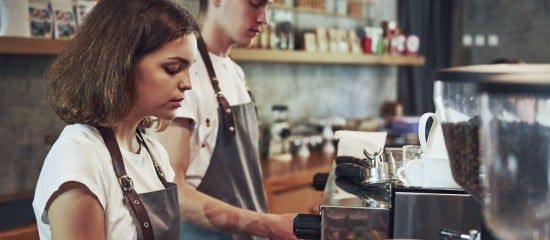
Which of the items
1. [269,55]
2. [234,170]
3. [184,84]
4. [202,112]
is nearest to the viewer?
[184,84]

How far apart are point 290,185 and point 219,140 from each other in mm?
1535

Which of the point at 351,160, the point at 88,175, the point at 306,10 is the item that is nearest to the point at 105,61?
the point at 88,175

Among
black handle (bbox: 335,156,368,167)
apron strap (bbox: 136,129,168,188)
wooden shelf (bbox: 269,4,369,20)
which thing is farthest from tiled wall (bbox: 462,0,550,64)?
apron strap (bbox: 136,129,168,188)

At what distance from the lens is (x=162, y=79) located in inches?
46.3

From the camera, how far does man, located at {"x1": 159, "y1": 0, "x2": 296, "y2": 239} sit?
59.9 inches

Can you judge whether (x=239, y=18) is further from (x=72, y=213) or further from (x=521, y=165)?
(x=521, y=165)

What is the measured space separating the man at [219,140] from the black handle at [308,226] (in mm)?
375

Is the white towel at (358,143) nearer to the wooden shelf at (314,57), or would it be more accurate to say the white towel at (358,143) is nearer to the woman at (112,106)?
the woman at (112,106)

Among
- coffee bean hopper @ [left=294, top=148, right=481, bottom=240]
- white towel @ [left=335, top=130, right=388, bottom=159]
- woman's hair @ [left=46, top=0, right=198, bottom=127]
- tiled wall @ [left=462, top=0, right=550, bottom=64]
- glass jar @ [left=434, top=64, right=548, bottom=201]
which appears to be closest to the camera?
glass jar @ [left=434, top=64, right=548, bottom=201]

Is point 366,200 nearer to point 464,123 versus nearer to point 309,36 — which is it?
point 464,123

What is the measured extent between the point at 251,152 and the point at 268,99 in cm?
203

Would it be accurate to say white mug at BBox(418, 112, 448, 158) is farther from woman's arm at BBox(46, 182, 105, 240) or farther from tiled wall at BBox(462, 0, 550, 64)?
tiled wall at BBox(462, 0, 550, 64)

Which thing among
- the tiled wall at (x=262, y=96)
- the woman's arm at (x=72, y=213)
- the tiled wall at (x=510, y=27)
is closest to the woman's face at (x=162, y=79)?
the woman's arm at (x=72, y=213)

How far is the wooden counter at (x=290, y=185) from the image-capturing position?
308 cm
